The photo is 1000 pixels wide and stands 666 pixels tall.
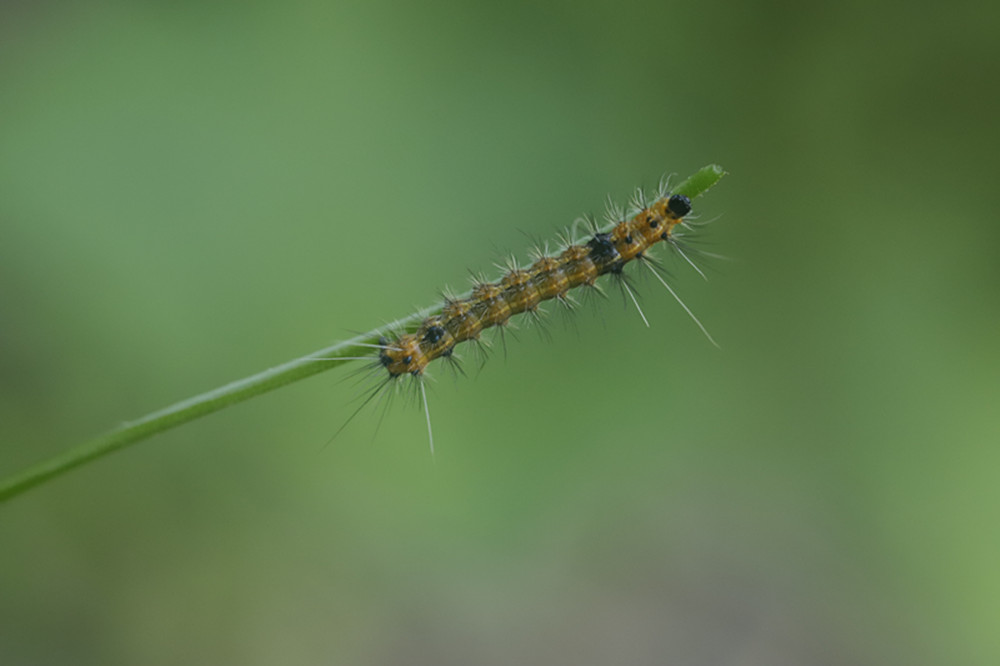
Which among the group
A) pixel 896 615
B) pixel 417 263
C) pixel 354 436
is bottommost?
pixel 896 615

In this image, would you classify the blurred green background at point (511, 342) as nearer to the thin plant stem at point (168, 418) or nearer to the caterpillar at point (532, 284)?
the caterpillar at point (532, 284)

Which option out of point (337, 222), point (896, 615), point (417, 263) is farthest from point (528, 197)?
point (896, 615)

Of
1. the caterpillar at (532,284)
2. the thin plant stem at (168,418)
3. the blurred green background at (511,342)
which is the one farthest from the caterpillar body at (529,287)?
the blurred green background at (511,342)

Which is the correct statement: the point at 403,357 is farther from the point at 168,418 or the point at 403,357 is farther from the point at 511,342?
the point at 511,342

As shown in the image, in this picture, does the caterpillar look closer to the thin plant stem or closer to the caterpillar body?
the caterpillar body

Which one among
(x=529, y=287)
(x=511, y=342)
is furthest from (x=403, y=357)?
(x=511, y=342)

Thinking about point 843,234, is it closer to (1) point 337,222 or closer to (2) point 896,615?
(2) point 896,615

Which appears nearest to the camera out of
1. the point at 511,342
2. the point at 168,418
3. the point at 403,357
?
the point at 168,418

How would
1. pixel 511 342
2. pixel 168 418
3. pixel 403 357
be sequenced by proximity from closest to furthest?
1. pixel 168 418
2. pixel 403 357
3. pixel 511 342
